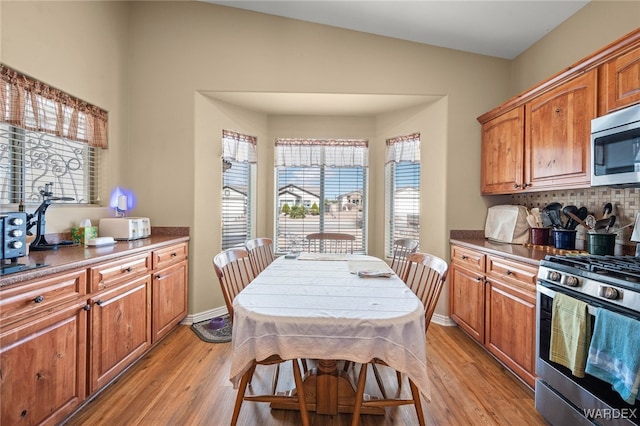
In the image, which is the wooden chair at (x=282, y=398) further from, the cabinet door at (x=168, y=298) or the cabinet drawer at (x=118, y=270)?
the cabinet door at (x=168, y=298)

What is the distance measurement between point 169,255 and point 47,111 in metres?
1.45

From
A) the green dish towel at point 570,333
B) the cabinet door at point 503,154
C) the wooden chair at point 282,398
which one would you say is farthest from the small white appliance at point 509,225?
the wooden chair at point 282,398

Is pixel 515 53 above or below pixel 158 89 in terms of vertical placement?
above

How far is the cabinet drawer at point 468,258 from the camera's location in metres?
2.64

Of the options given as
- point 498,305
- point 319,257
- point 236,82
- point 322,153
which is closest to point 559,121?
point 498,305

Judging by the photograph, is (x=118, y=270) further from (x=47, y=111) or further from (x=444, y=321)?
(x=444, y=321)

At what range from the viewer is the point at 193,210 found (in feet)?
10.6

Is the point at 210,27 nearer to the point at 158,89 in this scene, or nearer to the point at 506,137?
the point at 158,89

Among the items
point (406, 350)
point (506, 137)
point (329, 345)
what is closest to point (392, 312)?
point (406, 350)

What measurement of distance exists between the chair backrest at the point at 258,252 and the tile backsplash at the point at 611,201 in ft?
8.64

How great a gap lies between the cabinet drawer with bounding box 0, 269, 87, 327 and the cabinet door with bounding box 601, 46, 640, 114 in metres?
3.31

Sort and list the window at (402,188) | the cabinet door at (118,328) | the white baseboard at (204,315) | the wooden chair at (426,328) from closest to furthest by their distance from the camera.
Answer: the wooden chair at (426,328) → the cabinet door at (118,328) → the white baseboard at (204,315) → the window at (402,188)

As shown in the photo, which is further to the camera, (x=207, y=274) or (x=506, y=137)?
(x=207, y=274)

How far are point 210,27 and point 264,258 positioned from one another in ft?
8.32
